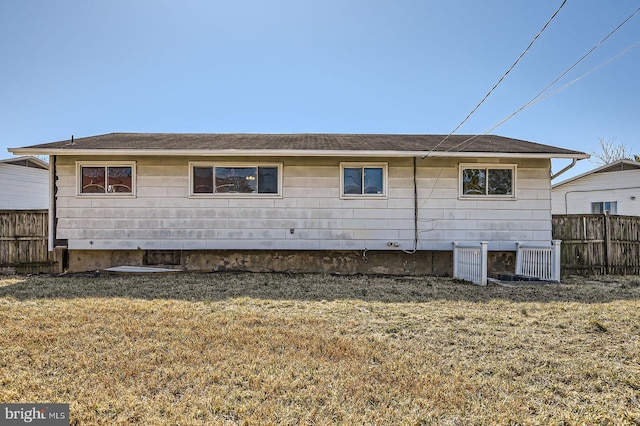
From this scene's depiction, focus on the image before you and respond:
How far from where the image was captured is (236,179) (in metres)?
9.15

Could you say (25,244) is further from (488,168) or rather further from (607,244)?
(607,244)

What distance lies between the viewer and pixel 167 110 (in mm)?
12672

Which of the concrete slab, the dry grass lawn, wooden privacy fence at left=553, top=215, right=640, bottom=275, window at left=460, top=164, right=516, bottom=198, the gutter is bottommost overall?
the dry grass lawn

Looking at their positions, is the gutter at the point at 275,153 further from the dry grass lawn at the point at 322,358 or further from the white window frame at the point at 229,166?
the dry grass lawn at the point at 322,358

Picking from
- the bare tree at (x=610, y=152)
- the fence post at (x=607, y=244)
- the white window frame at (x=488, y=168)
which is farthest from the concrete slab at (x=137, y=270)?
the bare tree at (x=610, y=152)

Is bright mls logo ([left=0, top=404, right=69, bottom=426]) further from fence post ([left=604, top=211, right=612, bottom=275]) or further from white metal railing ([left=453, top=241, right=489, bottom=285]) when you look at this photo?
fence post ([left=604, top=211, right=612, bottom=275])

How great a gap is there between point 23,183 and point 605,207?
23.1 metres

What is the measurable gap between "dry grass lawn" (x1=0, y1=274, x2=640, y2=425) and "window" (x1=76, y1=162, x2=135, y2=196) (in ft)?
10.6

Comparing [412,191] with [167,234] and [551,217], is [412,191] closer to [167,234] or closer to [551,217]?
[551,217]

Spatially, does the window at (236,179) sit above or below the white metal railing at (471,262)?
above

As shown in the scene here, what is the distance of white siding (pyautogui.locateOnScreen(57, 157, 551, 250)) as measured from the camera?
896 cm

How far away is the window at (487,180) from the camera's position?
923cm

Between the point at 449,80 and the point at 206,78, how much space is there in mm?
6895

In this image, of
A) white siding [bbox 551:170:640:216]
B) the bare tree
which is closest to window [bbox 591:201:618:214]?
white siding [bbox 551:170:640:216]
